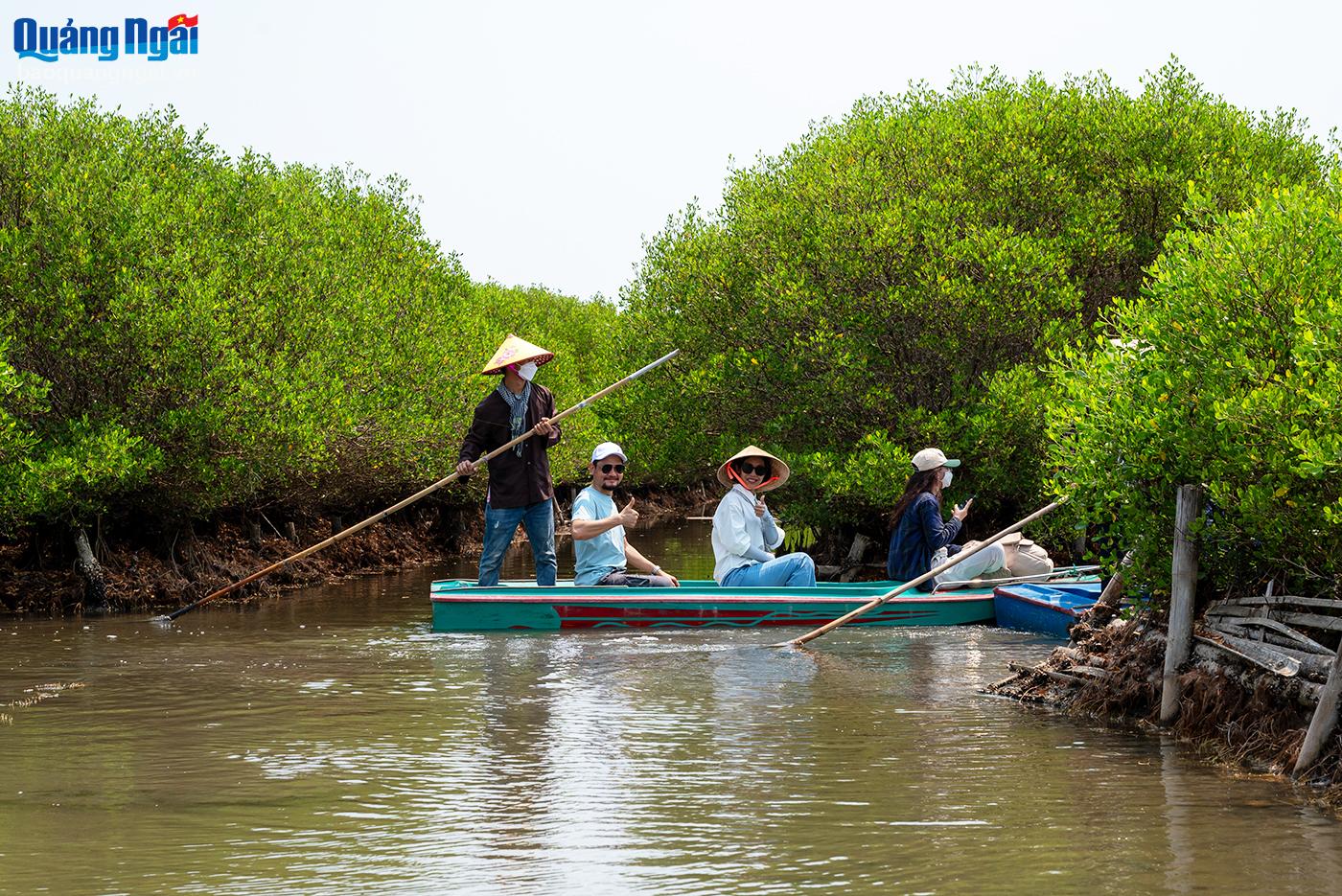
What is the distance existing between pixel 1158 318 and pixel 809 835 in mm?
4034

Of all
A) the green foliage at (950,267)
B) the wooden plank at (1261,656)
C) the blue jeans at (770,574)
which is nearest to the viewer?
the wooden plank at (1261,656)

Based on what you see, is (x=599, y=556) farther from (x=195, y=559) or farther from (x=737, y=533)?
(x=195, y=559)

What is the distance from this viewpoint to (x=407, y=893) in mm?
5898

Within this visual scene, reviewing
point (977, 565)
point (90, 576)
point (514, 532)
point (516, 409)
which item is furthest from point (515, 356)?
point (90, 576)

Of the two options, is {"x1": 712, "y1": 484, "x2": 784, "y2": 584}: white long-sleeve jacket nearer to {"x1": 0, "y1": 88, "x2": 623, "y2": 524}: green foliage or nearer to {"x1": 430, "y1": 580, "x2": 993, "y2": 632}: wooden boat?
{"x1": 430, "y1": 580, "x2": 993, "y2": 632}: wooden boat

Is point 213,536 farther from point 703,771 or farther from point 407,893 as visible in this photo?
point 407,893

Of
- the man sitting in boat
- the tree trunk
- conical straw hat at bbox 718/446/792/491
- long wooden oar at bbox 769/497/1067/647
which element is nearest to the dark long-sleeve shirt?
the man sitting in boat

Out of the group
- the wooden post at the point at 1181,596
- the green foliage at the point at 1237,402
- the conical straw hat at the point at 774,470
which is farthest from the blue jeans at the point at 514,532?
the wooden post at the point at 1181,596

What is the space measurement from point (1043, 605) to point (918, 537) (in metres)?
1.60

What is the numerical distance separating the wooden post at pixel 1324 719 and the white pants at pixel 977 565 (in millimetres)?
7668

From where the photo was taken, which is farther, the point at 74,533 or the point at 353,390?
the point at 353,390

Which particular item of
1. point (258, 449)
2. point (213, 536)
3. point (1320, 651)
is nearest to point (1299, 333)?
point (1320, 651)

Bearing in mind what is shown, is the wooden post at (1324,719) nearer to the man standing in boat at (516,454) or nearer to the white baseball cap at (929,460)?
the white baseball cap at (929,460)

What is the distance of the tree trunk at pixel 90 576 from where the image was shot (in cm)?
1823
